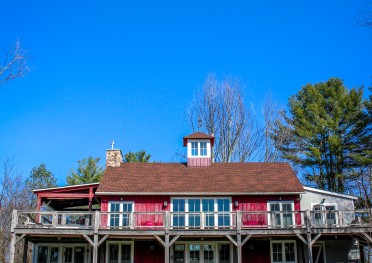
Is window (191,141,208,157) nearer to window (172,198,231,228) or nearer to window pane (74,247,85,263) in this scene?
window (172,198,231,228)

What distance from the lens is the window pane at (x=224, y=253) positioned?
25484mm

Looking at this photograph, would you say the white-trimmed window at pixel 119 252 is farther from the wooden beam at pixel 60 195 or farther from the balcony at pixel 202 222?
the wooden beam at pixel 60 195

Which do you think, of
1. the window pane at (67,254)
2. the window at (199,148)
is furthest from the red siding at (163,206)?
the window at (199,148)

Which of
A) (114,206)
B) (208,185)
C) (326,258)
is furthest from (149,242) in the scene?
(326,258)

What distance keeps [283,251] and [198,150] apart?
7.83 meters

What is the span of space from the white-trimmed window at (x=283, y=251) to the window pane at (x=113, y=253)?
7.98m

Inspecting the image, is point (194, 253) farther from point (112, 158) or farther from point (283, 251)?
point (112, 158)

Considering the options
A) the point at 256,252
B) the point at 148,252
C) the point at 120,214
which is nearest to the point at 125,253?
the point at 148,252

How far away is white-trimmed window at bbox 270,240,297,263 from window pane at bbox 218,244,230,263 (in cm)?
226

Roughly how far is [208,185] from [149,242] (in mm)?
4314

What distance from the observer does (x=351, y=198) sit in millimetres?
26875

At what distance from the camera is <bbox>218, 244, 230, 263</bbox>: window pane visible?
25.5 m

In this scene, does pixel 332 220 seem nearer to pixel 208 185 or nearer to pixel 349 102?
pixel 208 185

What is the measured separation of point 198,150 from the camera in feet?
97.3
